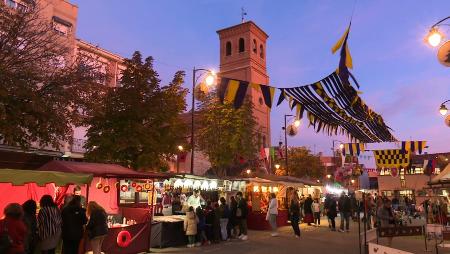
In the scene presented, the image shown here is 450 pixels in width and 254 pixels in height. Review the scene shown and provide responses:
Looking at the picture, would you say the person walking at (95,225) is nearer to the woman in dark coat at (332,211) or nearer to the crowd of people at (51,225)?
the crowd of people at (51,225)

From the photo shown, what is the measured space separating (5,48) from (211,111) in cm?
2252

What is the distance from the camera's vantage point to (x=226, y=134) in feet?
112

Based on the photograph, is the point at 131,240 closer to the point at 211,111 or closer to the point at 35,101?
the point at 35,101

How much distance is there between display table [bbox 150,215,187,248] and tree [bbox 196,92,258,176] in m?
19.5

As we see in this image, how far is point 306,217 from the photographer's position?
24391 millimetres

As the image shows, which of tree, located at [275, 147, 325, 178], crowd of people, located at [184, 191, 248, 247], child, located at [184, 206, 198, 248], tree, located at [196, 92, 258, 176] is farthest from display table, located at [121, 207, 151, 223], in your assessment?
tree, located at [275, 147, 325, 178]

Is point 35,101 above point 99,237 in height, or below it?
above

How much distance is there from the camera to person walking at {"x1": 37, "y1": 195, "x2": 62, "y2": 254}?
27.8ft

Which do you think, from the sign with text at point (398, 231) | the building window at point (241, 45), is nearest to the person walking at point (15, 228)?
the sign with text at point (398, 231)

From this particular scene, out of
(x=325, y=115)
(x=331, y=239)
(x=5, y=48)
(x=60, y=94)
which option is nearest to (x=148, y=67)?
(x=60, y=94)

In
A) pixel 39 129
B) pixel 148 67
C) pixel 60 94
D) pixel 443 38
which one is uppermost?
pixel 148 67

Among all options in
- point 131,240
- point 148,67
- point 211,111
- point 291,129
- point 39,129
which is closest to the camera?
point 131,240

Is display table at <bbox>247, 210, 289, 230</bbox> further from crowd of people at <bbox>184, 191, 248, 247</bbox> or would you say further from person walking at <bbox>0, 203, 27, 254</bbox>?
person walking at <bbox>0, 203, 27, 254</bbox>

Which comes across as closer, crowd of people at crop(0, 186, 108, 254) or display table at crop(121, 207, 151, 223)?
crowd of people at crop(0, 186, 108, 254)
